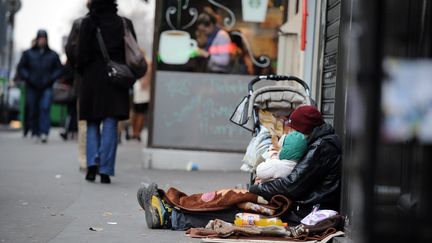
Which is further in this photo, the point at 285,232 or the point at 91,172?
the point at 91,172

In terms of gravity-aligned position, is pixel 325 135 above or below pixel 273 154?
above

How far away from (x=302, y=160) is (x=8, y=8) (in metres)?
18.0

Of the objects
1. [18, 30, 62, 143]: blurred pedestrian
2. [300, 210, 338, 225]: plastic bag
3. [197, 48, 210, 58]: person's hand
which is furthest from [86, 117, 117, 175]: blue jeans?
[18, 30, 62, 143]: blurred pedestrian

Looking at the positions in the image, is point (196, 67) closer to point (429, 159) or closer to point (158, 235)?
point (158, 235)

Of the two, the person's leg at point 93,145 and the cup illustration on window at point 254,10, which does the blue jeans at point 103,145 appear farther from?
the cup illustration on window at point 254,10

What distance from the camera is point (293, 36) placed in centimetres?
1102

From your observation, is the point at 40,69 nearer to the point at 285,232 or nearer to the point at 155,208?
the point at 155,208

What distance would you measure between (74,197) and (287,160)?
2.76 m

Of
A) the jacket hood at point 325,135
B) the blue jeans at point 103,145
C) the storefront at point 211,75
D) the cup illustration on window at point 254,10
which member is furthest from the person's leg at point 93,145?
the jacket hood at point 325,135

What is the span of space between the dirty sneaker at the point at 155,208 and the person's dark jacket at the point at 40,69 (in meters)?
10.9

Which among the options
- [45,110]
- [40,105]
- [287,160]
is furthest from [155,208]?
[40,105]

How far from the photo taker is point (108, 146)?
9.62 m

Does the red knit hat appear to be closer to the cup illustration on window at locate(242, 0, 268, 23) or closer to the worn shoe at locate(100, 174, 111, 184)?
the worn shoe at locate(100, 174, 111, 184)

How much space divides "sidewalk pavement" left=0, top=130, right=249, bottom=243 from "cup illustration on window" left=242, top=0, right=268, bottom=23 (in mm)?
2114
